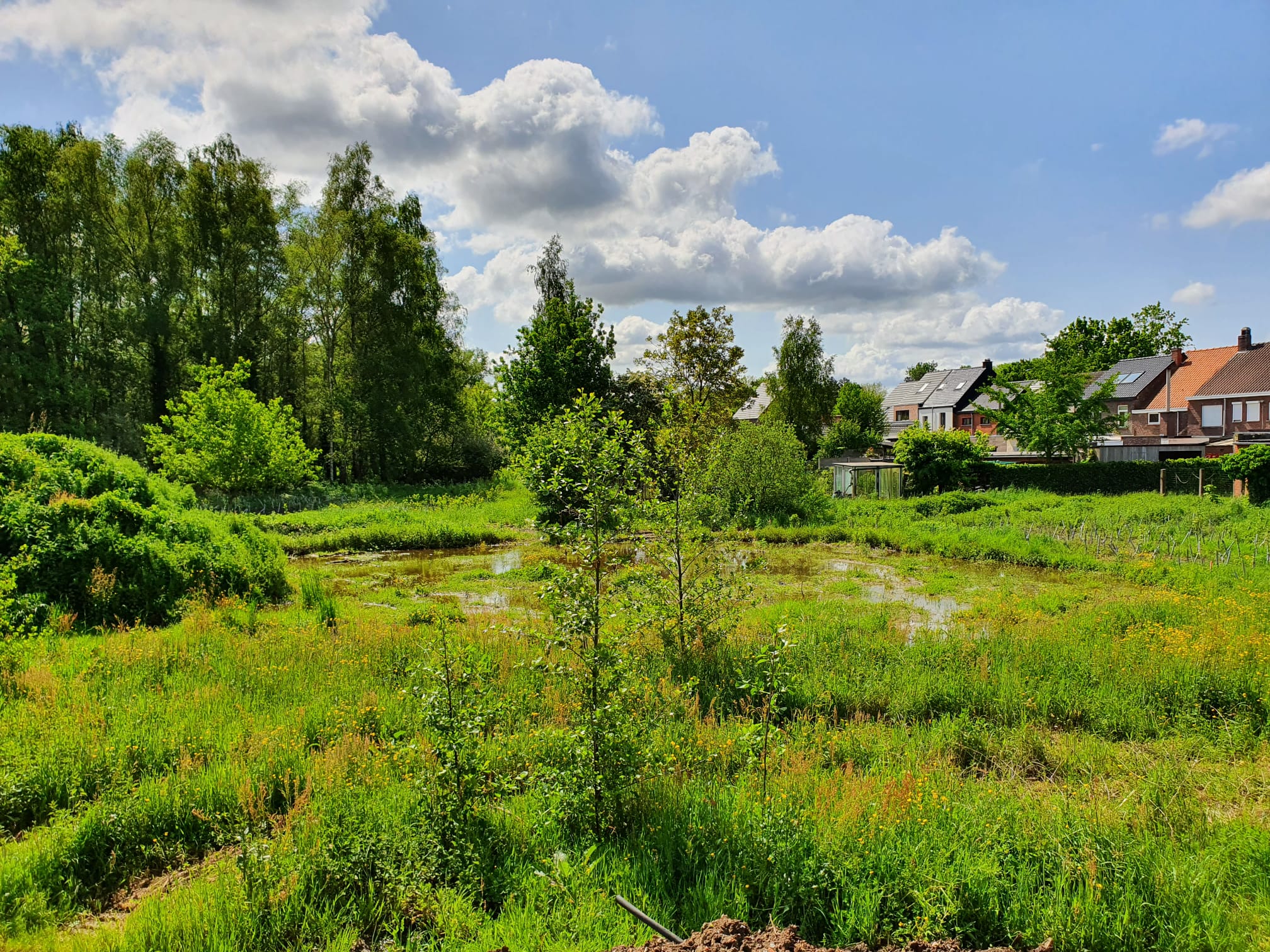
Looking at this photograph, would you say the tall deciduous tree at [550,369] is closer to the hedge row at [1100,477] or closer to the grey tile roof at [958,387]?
the hedge row at [1100,477]

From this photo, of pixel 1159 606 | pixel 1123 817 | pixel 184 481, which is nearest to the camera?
pixel 1123 817

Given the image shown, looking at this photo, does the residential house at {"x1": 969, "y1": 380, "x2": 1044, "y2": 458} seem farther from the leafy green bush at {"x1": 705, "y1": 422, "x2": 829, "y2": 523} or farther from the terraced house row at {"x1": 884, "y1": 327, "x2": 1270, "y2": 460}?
the leafy green bush at {"x1": 705, "y1": 422, "x2": 829, "y2": 523}

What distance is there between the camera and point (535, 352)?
2920cm

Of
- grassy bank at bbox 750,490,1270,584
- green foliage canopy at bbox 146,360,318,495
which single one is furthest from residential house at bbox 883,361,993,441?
green foliage canopy at bbox 146,360,318,495

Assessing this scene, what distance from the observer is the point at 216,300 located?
3212cm

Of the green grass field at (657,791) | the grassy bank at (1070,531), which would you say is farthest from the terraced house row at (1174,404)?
the green grass field at (657,791)

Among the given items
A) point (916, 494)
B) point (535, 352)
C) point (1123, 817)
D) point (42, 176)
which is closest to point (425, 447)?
point (535, 352)

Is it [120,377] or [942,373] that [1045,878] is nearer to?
[120,377]

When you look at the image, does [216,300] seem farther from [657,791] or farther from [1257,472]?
[1257,472]

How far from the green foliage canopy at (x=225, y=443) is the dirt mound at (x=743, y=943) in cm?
2603

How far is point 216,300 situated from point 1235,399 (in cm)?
6197

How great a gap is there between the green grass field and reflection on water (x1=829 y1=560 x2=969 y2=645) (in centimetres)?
114

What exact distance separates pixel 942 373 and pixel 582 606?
6823cm

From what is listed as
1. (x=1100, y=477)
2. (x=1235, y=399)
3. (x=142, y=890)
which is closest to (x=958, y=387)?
(x=1235, y=399)
